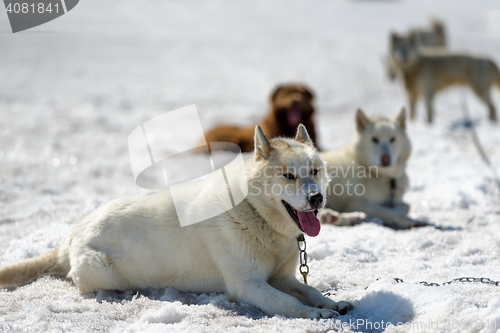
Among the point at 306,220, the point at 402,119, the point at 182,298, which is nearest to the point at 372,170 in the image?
the point at 402,119

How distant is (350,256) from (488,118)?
301 inches

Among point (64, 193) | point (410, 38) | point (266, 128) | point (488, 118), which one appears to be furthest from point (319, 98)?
point (64, 193)

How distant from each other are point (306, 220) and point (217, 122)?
26.1 feet

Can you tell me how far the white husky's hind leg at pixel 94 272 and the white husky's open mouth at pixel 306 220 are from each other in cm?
121

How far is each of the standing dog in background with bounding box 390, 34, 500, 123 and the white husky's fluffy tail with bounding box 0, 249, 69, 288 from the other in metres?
8.28

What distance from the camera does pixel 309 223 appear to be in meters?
3.44

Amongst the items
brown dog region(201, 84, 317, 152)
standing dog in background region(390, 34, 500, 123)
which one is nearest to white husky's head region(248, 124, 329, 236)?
brown dog region(201, 84, 317, 152)

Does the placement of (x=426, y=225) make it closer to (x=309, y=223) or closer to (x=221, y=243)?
(x=309, y=223)

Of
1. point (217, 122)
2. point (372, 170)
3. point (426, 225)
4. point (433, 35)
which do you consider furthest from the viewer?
point (433, 35)

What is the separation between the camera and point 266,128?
26.5 ft

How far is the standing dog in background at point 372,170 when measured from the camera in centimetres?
581

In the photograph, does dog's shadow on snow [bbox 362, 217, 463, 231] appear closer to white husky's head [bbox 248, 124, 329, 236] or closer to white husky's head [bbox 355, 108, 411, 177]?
white husky's head [bbox 355, 108, 411, 177]

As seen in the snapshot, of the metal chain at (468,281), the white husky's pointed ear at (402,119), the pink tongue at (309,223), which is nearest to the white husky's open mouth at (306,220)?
the pink tongue at (309,223)

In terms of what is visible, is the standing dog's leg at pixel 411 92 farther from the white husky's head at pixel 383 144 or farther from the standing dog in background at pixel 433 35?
the white husky's head at pixel 383 144
